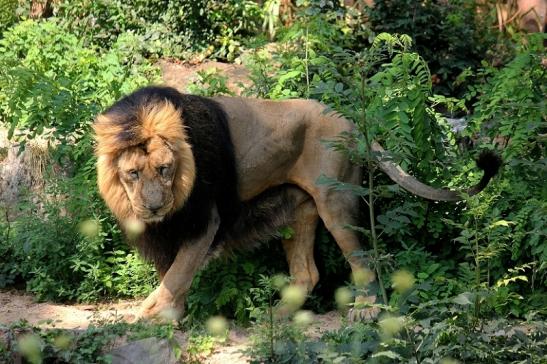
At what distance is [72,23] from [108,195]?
5496 millimetres

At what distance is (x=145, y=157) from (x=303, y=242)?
167cm

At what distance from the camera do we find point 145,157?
21.7ft

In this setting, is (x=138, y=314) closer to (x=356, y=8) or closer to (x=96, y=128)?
(x=96, y=128)

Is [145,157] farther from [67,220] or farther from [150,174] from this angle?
[67,220]

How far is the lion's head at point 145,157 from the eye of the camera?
661 centimetres

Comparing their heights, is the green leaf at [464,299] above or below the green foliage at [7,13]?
below

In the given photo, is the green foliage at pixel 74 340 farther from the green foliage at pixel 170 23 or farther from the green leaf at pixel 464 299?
the green foliage at pixel 170 23

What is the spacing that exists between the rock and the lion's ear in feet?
3.27

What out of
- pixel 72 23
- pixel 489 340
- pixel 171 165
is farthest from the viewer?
pixel 72 23

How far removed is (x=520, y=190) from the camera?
7.19m

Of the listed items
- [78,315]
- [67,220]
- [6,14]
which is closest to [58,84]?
[67,220]

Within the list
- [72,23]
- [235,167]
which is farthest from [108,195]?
[72,23]

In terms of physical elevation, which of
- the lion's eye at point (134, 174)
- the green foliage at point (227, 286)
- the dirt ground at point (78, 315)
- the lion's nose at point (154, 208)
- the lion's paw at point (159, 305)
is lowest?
the dirt ground at point (78, 315)

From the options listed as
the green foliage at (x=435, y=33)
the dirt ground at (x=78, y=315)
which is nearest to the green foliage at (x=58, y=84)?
the dirt ground at (x=78, y=315)
